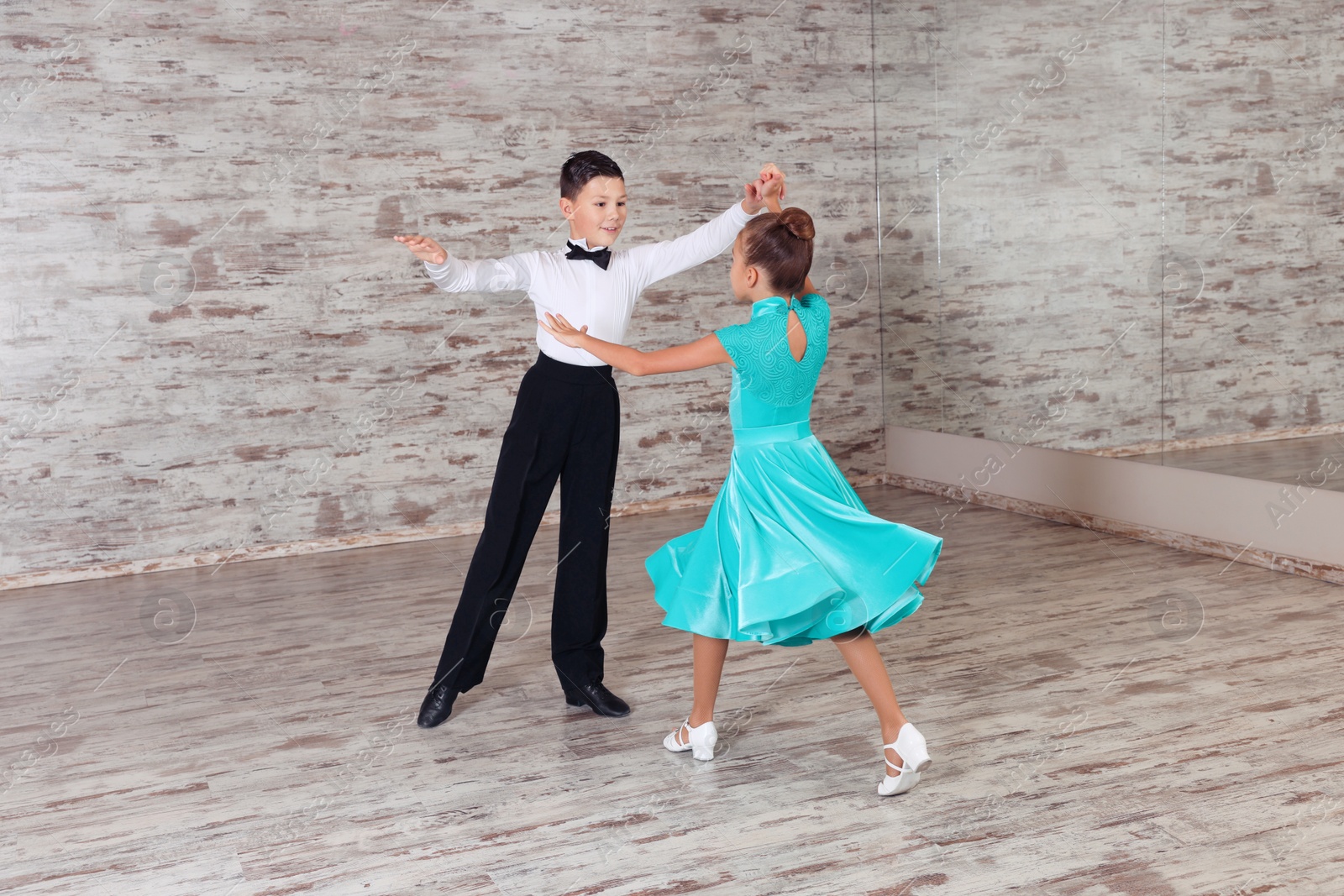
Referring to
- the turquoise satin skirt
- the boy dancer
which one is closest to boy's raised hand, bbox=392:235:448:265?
the boy dancer

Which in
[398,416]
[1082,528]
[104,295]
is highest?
[104,295]

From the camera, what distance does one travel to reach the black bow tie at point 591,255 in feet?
9.55

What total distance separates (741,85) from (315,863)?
4731 mm

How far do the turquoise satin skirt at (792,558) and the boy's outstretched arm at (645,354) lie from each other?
19 cm

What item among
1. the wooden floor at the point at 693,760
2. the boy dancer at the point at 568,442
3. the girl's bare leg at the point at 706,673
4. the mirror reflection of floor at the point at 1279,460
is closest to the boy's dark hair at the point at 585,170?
the boy dancer at the point at 568,442

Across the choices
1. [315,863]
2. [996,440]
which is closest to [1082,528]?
[996,440]

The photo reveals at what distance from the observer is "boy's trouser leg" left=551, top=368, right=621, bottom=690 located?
2.94m

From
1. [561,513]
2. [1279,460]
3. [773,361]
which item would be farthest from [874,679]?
[1279,460]

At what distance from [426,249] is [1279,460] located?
10.4 feet

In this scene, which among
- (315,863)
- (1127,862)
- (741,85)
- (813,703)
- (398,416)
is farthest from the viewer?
(741,85)

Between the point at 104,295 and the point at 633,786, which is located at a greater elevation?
the point at 104,295

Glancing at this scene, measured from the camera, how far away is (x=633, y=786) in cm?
253

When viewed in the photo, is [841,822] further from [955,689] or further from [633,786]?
[955,689]

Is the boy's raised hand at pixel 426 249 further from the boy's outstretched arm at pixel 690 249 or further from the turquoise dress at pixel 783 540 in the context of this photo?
the turquoise dress at pixel 783 540
